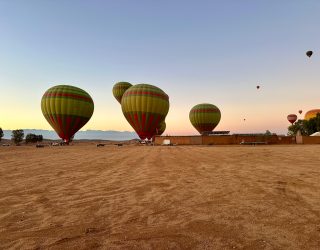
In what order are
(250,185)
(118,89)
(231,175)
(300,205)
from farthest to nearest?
1. (118,89)
2. (231,175)
3. (250,185)
4. (300,205)

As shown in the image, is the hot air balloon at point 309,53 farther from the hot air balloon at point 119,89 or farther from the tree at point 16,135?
the tree at point 16,135

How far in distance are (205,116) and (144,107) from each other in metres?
26.2

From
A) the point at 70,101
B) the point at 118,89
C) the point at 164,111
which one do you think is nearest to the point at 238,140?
the point at 164,111

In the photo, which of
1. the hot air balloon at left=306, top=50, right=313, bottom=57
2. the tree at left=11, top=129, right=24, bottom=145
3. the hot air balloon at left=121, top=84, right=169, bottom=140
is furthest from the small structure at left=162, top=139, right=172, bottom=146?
the tree at left=11, top=129, right=24, bottom=145

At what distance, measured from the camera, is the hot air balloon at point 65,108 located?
48438 mm

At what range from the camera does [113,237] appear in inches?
193

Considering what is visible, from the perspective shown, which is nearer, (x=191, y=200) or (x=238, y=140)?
(x=191, y=200)

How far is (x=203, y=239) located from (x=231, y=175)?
289 inches

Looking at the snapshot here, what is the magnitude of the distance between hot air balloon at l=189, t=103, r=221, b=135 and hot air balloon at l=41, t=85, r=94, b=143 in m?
32.0

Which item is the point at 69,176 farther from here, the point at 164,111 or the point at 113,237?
the point at 164,111

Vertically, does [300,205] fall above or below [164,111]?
below

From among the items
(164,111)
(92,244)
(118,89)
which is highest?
(118,89)

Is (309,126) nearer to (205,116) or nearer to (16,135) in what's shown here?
(205,116)

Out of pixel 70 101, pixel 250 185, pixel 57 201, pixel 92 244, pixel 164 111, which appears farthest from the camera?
pixel 164 111
